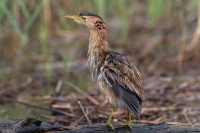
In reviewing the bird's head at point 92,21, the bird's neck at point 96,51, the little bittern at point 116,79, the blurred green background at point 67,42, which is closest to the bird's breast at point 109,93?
the little bittern at point 116,79

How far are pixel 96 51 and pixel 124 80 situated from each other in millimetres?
468

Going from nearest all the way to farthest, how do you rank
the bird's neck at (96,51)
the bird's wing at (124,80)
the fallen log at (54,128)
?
Answer: 1. the fallen log at (54,128)
2. the bird's wing at (124,80)
3. the bird's neck at (96,51)

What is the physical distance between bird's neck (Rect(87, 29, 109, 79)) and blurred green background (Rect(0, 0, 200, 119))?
226 cm

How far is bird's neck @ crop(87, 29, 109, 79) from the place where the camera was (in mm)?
4176

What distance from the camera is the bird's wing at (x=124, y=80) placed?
152 inches

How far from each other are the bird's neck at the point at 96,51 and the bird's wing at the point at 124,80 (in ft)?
0.32

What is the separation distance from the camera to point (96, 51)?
430cm

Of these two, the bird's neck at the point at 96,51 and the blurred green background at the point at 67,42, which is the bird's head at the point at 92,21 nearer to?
the bird's neck at the point at 96,51

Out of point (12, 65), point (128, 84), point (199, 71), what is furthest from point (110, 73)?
point (12, 65)

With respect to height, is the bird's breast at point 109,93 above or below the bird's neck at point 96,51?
below

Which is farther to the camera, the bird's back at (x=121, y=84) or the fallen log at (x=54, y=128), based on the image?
the bird's back at (x=121, y=84)

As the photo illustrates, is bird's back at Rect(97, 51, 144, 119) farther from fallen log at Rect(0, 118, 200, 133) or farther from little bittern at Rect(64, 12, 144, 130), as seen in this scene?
fallen log at Rect(0, 118, 200, 133)

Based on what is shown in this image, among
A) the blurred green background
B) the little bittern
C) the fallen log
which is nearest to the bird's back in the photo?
the little bittern

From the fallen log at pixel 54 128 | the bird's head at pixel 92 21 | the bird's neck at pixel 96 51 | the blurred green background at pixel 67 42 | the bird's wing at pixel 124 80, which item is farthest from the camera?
the blurred green background at pixel 67 42
